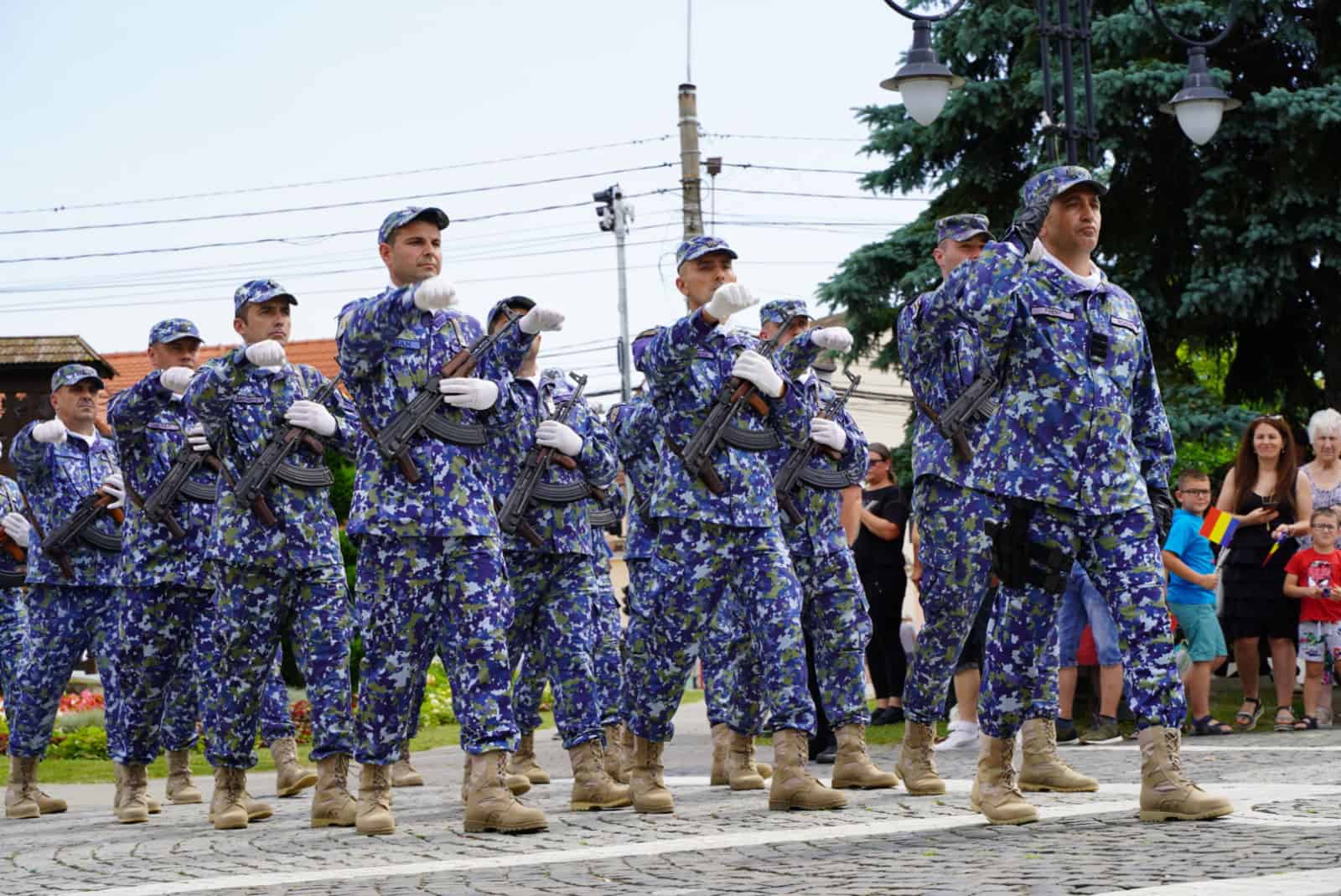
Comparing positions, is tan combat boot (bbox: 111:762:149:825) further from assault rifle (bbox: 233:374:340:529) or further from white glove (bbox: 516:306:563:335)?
white glove (bbox: 516:306:563:335)

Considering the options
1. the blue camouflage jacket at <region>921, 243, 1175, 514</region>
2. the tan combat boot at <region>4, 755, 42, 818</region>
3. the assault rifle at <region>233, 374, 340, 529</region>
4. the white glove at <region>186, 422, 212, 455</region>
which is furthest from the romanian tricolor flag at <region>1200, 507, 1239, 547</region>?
the tan combat boot at <region>4, 755, 42, 818</region>

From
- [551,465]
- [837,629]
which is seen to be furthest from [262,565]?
[837,629]

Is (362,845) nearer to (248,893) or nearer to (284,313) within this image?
(248,893)

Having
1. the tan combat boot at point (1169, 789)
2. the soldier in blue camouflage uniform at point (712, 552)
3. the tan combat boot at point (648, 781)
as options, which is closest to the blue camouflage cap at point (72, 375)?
the soldier in blue camouflage uniform at point (712, 552)

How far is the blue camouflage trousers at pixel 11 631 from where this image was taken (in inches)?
463

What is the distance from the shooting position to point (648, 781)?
26.7 feet

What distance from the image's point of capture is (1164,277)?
56.5 ft

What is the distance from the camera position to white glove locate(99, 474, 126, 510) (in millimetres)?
10523

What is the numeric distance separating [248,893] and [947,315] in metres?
3.81

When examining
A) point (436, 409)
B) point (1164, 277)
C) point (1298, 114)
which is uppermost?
point (1298, 114)

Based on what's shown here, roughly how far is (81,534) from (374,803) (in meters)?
3.68

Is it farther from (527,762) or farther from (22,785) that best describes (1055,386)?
(22,785)

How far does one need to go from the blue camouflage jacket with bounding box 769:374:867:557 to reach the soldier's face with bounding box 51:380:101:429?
13.2 feet

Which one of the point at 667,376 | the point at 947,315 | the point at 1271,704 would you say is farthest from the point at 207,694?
the point at 1271,704
